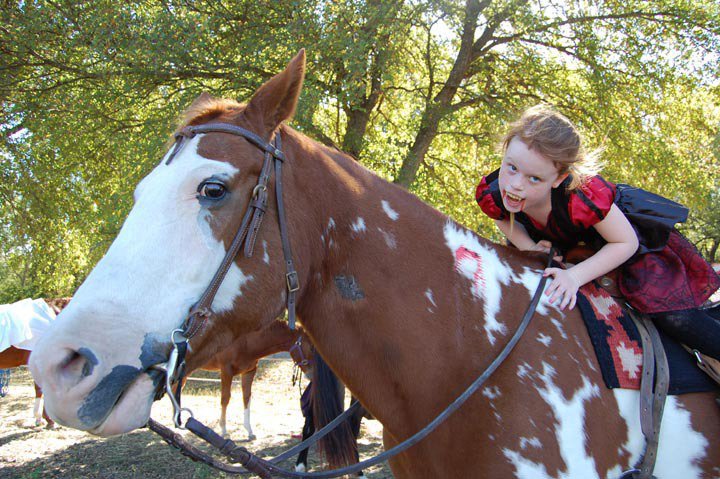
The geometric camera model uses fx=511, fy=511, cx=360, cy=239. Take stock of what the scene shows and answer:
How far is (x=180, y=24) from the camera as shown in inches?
291

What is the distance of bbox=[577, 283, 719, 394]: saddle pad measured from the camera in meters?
1.98

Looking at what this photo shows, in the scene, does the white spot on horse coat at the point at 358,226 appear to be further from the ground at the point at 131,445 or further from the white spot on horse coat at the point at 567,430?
the ground at the point at 131,445

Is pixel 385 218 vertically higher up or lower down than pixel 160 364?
higher up

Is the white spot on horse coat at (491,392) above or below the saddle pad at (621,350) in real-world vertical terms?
below

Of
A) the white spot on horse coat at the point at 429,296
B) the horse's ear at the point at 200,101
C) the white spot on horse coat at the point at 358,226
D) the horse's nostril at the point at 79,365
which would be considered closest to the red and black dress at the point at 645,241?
the white spot on horse coat at the point at 429,296

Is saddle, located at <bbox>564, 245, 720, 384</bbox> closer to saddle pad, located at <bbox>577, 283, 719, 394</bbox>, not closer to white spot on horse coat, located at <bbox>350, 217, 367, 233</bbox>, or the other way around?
saddle pad, located at <bbox>577, 283, 719, 394</bbox>

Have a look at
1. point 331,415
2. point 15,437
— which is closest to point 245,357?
point 15,437

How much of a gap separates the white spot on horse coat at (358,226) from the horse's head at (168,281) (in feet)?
A: 1.07

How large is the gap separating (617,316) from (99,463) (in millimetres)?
7364

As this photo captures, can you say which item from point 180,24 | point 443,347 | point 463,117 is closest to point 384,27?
point 180,24

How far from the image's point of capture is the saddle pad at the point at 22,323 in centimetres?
838

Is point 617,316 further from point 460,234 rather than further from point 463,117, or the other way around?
point 463,117

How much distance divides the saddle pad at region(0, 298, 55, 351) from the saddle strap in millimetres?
8958

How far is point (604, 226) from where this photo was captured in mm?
2154
